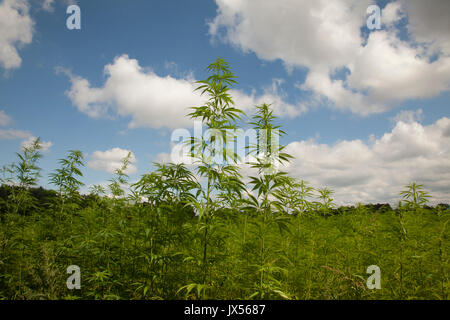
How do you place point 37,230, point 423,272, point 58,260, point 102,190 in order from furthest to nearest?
point 102,190 < point 37,230 < point 423,272 < point 58,260

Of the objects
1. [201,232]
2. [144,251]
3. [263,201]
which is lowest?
[144,251]

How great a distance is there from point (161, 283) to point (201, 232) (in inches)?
50.9

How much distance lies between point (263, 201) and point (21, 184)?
552 centimetres

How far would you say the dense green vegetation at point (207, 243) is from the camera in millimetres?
3510

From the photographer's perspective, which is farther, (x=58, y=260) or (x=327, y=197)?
(x=327, y=197)

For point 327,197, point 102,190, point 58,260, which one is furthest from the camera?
point 102,190

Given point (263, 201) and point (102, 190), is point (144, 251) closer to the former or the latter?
point (263, 201)

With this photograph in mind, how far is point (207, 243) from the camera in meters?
3.55

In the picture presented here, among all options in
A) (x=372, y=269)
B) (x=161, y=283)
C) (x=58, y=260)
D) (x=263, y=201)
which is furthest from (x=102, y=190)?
(x=372, y=269)

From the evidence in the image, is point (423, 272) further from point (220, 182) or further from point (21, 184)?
point (21, 184)

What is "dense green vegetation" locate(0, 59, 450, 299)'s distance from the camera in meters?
3.51

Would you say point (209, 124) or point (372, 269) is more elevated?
point (209, 124)

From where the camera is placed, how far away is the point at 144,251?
3.94 m

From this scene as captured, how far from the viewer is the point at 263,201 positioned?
11.1 feet
